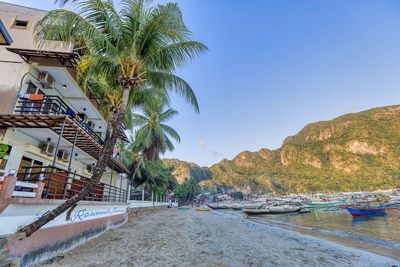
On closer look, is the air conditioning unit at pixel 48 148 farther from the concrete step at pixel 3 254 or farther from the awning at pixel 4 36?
the concrete step at pixel 3 254

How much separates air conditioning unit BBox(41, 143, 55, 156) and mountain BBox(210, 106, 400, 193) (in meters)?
135

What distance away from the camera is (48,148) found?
8930 mm

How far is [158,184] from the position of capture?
1411 inches

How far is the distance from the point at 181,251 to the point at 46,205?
14.3 ft

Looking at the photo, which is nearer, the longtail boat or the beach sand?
the beach sand

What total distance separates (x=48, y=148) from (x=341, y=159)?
178538mm

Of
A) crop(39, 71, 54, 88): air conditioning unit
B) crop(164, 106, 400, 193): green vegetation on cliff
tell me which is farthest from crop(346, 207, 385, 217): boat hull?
crop(164, 106, 400, 193): green vegetation on cliff

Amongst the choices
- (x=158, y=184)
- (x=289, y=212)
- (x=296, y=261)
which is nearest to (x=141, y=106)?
(x=296, y=261)

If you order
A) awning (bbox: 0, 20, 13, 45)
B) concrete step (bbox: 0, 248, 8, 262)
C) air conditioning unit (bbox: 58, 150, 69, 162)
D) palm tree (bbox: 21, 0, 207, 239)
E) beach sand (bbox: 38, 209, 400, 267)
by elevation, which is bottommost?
beach sand (bbox: 38, 209, 400, 267)

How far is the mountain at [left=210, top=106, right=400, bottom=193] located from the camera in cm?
10931

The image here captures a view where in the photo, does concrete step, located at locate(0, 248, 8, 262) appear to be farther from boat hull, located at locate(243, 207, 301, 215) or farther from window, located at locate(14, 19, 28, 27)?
boat hull, located at locate(243, 207, 301, 215)

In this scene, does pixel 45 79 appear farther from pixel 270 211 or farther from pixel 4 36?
pixel 270 211

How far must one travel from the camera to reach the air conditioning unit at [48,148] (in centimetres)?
873

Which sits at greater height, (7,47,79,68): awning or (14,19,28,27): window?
(14,19,28,27): window
